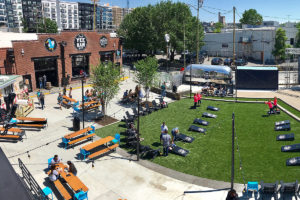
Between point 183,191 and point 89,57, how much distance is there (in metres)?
31.5

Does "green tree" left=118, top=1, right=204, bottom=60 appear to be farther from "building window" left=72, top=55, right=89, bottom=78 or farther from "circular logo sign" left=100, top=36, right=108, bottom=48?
"building window" left=72, top=55, right=89, bottom=78

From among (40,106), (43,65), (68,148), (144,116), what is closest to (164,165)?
(68,148)

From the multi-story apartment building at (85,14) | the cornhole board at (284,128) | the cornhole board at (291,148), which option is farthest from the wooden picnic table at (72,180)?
the multi-story apartment building at (85,14)

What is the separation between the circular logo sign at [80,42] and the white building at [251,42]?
137 feet

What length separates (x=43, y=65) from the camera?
36531 mm

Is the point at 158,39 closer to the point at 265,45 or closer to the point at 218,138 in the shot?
the point at 265,45

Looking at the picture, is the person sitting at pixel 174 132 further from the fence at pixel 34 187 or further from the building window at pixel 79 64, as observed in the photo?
the building window at pixel 79 64

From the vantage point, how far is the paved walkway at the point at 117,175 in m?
13.4

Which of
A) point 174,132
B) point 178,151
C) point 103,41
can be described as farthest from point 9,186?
point 103,41

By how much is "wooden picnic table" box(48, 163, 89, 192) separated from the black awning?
30.1 ft

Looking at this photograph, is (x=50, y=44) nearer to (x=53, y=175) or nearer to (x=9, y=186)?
(x=53, y=175)

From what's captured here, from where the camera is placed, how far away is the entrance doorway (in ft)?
118

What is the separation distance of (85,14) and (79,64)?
4744 inches

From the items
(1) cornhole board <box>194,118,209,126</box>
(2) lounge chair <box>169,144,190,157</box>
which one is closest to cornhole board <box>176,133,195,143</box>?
(2) lounge chair <box>169,144,190,157</box>
